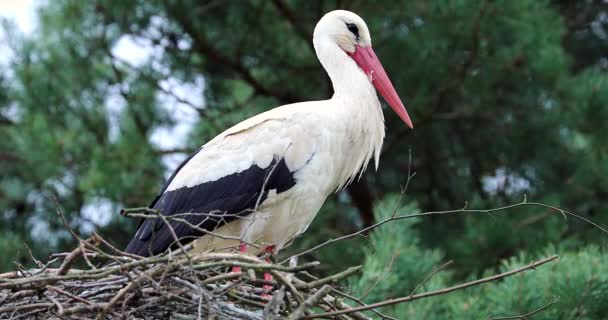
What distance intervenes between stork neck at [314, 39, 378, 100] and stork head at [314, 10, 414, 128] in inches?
1.5

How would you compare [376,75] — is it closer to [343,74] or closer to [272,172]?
[343,74]

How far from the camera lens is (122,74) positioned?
7.21 meters

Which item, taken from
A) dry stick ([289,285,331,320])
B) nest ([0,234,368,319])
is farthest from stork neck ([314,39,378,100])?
dry stick ([289,285,331,320])

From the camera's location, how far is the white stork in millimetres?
4059

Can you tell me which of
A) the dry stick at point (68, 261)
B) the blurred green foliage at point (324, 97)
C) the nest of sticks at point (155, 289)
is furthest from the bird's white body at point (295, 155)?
the blurred green foliage at point (324, 97)

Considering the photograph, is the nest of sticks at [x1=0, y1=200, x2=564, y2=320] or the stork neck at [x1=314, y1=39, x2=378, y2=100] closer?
the nest of sticks at [x1=0, y1=200, x2=564, y2=320]

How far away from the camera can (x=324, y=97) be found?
23.5 feet

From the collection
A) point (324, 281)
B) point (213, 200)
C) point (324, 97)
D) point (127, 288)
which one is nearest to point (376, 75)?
point (213, 200)

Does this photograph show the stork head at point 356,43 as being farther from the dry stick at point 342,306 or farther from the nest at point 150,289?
the nest at point 150,289

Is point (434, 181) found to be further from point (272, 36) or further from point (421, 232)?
point (272, 36)

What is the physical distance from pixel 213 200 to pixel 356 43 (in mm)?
941

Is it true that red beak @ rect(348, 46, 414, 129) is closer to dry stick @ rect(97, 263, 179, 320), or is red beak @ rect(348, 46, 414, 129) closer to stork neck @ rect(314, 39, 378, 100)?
stork neck @ rect(314, 39, 378, 100)

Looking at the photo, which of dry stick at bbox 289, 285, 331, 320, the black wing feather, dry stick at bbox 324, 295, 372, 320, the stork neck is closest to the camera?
dry stick at bbox 289, 285, 331, 320

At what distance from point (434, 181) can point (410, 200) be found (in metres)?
0.47
